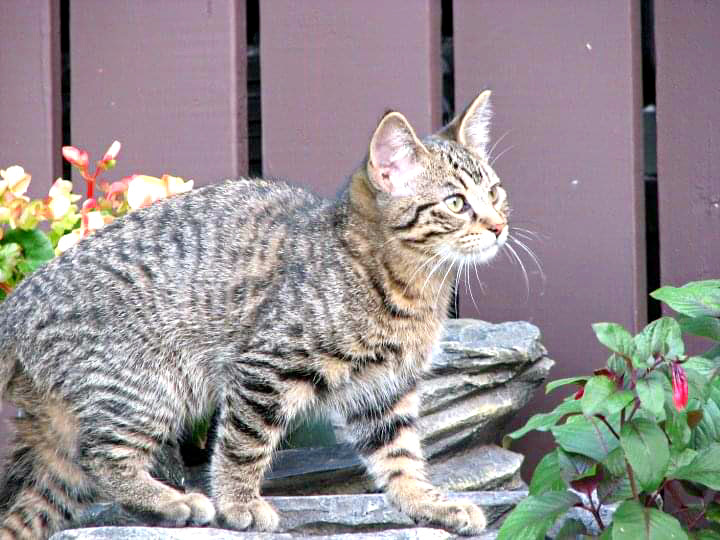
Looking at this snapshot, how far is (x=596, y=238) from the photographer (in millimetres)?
4367

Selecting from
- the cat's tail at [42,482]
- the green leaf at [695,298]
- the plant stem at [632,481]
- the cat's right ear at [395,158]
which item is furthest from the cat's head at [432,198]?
the cat's tail at [42,482]

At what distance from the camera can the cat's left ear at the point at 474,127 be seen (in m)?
3.90

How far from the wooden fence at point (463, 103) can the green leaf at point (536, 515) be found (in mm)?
1483

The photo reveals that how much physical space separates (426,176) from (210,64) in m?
1.38

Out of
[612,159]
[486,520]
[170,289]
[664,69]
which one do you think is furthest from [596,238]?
[170,289]

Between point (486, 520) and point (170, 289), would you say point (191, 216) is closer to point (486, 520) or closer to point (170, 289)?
point (170, 289)

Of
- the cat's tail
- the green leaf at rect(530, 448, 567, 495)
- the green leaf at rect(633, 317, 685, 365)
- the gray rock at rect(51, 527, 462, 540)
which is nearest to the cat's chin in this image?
the green leaf at rect(530, 448, 567, 495)

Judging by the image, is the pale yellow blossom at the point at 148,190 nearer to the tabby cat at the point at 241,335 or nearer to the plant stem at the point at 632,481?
the tabby cat at the point at 241,335

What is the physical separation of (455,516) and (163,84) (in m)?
2.26

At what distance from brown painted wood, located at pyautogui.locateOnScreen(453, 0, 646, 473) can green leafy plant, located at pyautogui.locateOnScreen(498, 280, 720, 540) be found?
112cm

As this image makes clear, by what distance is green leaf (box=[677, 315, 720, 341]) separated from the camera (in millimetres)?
3238

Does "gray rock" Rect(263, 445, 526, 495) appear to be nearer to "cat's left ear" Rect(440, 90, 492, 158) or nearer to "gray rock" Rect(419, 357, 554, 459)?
"gray rock" Rect(419, 357, 554, 459)

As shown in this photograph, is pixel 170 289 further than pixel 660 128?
No

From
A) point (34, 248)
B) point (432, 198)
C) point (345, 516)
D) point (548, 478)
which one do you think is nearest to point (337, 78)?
point (432, 198)
